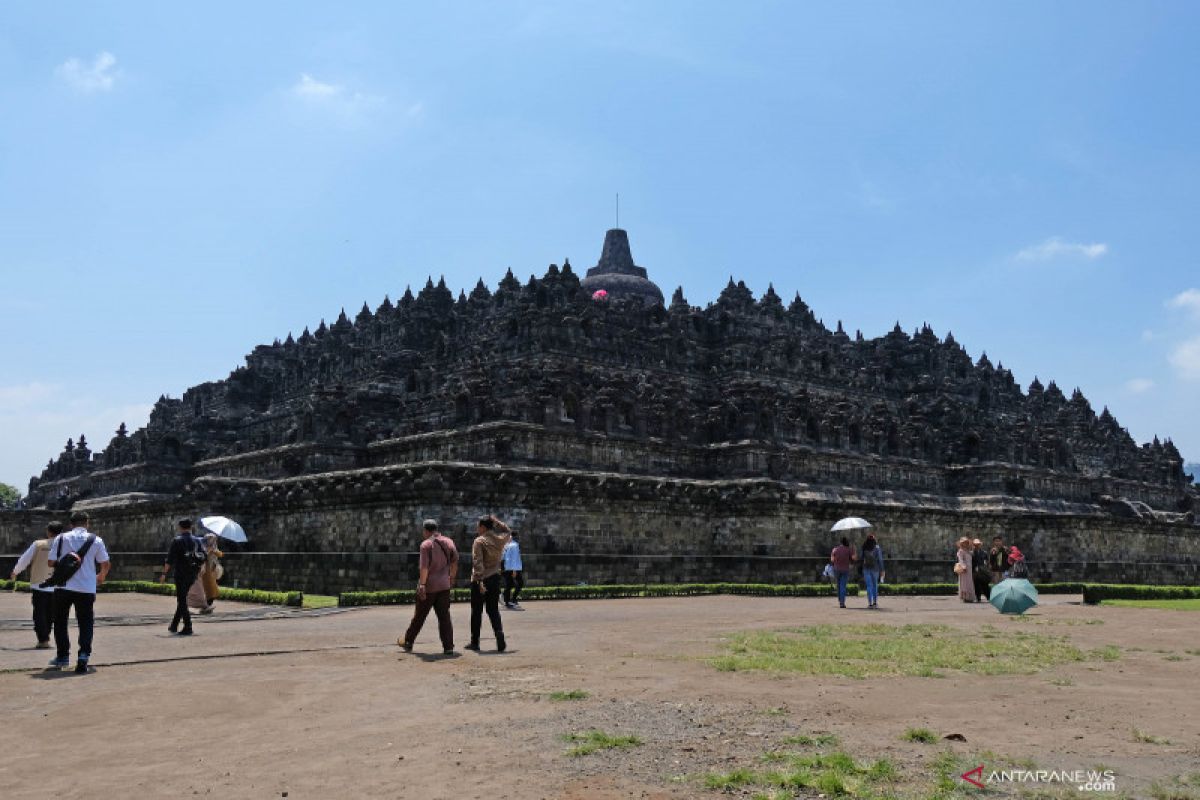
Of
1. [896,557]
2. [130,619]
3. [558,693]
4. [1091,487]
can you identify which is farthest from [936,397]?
[558,693]

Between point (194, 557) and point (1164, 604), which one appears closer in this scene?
point (194, 557)

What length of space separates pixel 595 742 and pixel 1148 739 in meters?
4.85

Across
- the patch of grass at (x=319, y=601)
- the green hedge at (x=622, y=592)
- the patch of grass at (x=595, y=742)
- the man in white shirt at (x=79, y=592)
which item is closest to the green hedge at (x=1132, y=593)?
the green hedge at (x=622, y=592)

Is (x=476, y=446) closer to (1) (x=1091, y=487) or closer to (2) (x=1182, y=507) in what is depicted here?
(1) (x=1091, y=487)

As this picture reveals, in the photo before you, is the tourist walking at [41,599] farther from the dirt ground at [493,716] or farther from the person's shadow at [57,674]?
the person's shadow at [57,674]

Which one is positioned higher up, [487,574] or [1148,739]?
[487,574]

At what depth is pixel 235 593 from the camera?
94.8 feet

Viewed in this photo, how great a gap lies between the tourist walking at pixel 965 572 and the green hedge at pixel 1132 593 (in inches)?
148

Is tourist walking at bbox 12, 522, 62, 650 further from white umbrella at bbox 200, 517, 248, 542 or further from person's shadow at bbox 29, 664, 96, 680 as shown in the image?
white umbrella at bbox 200, 517, 248, 542

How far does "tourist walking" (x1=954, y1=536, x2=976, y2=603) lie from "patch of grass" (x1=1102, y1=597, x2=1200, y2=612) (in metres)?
4.44

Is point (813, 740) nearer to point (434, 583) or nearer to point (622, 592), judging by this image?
point (434, 583)

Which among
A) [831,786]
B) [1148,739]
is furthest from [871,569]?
[831,786]

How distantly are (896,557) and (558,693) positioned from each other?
3674 cm

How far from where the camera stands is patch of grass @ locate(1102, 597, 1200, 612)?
28.7 metres
